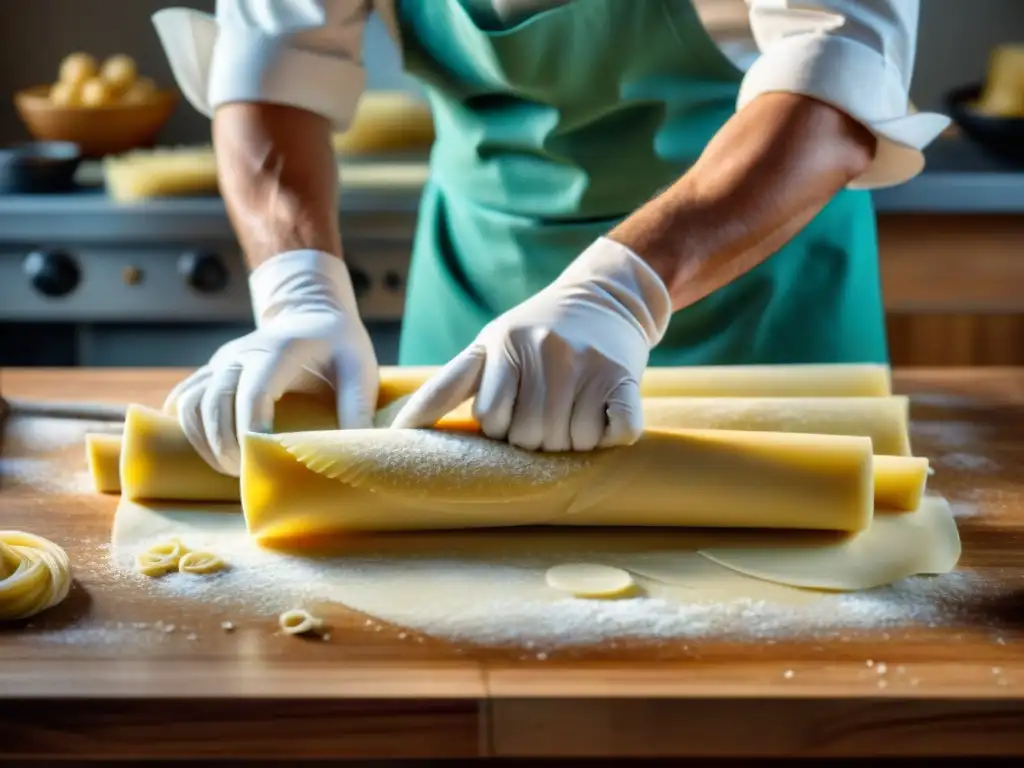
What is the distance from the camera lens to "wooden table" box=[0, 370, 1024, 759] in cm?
96

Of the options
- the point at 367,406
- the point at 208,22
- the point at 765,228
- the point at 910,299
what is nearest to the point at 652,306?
the point at 765,228

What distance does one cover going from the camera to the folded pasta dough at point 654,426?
52.1 inches

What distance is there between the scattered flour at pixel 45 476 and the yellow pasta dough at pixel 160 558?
0.72ft

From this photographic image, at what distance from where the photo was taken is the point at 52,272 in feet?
8.28

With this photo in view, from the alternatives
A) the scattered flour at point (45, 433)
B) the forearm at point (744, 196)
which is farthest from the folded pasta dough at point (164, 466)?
the forearm at point (744, 196)

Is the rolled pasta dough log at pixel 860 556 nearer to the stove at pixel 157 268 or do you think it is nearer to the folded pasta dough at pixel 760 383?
the folded pasta dough at pixel 760 383

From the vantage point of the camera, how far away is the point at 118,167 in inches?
100

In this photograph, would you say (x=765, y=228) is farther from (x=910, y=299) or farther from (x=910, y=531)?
(x=910, y=299)

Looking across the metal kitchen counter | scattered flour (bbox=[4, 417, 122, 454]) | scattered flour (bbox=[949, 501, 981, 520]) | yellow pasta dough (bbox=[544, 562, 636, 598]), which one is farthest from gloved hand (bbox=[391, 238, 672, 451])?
the metal kitchen counter

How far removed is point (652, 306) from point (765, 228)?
165mm

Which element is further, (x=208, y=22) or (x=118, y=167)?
(x=118, y=167)

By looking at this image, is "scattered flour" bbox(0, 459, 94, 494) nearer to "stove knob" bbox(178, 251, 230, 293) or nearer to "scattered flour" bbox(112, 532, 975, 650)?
"scattered flour" bbox(112, 532, 975, 650)

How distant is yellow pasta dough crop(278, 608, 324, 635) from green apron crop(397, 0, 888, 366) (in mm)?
809

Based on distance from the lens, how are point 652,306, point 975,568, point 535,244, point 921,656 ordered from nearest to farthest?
point 921,656 < point 975,568 < point 652,306 < point 535,244
